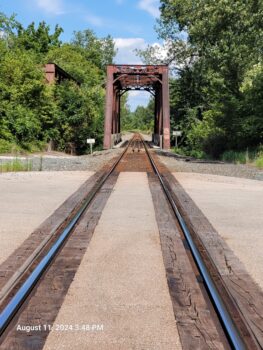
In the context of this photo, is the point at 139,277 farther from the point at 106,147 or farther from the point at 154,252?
the point at 106,147

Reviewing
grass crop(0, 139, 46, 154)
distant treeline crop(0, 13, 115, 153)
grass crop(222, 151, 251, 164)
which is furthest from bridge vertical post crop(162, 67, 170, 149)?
grass crop(222, 151, 251, 164)

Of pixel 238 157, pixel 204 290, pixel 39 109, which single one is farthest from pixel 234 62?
pixel 204 290

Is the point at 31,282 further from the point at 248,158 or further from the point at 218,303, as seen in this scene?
the point at 248,158

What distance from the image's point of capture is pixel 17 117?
3014cm

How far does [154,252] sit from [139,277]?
3.27 ft

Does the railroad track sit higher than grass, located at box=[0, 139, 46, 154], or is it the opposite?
grass, located at box=[0, 139, 46, 154]

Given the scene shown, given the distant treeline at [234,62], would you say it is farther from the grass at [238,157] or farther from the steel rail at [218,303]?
the steel rail at [218,303]

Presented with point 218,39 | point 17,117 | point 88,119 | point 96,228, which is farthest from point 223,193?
point 88,119

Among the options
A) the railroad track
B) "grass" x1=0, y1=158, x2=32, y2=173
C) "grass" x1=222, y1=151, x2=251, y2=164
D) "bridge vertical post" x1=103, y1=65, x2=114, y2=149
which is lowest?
the railroad track

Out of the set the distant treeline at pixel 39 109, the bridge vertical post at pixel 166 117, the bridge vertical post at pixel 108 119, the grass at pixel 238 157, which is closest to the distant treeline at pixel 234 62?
the grass at pixel 238 157

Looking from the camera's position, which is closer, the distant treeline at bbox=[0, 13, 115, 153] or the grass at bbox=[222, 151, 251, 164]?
the grass at bbox=[222, 151, 251, 164]

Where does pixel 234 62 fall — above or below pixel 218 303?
above

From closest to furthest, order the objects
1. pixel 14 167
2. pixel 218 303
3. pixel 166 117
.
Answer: pixel 218 303 < pixel 14 167 < pixel 166 117

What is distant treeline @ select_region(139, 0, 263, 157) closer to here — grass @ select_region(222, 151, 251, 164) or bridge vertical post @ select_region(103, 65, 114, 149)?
grass @ select_region(222, 151, 251, 164)
